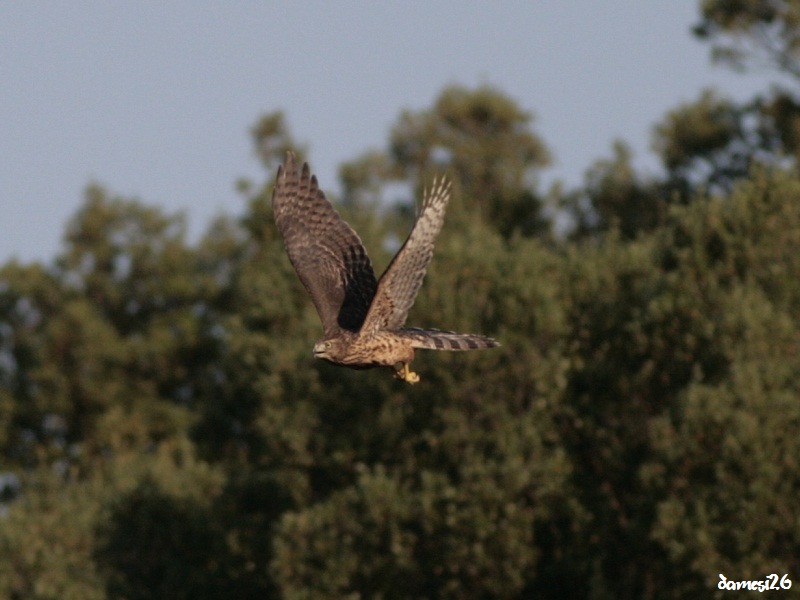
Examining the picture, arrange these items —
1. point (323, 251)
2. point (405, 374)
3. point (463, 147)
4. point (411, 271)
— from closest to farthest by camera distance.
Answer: point (411, 271) < point (405, 374) < point (323, 251) < point (463, 147)

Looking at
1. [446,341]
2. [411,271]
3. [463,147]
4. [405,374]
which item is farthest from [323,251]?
[463,147]

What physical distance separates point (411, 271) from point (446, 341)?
2.23 feet

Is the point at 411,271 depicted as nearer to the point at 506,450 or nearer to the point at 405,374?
the point at 405,374

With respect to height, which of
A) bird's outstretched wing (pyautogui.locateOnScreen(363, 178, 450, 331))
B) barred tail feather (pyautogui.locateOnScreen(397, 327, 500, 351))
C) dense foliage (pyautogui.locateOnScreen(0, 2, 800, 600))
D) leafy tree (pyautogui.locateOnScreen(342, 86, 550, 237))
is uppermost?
leafy tree (pyautogui.locateOnScreen(342, 86, 550, 237))

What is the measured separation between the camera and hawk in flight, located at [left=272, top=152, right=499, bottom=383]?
1576 cm

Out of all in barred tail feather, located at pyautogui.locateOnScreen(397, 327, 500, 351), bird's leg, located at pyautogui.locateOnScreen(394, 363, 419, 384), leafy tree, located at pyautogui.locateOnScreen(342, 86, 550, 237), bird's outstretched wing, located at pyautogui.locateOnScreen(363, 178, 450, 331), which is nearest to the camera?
barred tail feather, located at pyautogui.locateOnScreen(397, 327, 500, 351)

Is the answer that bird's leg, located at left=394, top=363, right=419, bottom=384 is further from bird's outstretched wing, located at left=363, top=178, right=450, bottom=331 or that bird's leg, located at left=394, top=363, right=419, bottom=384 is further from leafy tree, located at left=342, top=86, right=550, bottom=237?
leafy tree, located at left=342, top=86, right=550, bottom=237

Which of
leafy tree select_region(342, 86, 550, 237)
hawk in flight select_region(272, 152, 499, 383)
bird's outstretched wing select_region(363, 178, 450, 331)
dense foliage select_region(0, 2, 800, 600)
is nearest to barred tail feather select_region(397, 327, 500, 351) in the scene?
hawk in flight select_region(272, 152, 499, 383)

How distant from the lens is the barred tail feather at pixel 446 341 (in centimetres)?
1558

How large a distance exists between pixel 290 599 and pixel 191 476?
Result: 864cm

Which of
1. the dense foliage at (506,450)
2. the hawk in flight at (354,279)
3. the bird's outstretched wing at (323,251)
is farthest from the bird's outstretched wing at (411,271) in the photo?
the dense foliage at (506,450)

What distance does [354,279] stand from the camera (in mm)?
17031

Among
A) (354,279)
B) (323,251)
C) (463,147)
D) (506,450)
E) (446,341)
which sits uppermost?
(463,147)

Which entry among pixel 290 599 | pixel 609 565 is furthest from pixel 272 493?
pixel 609 565
